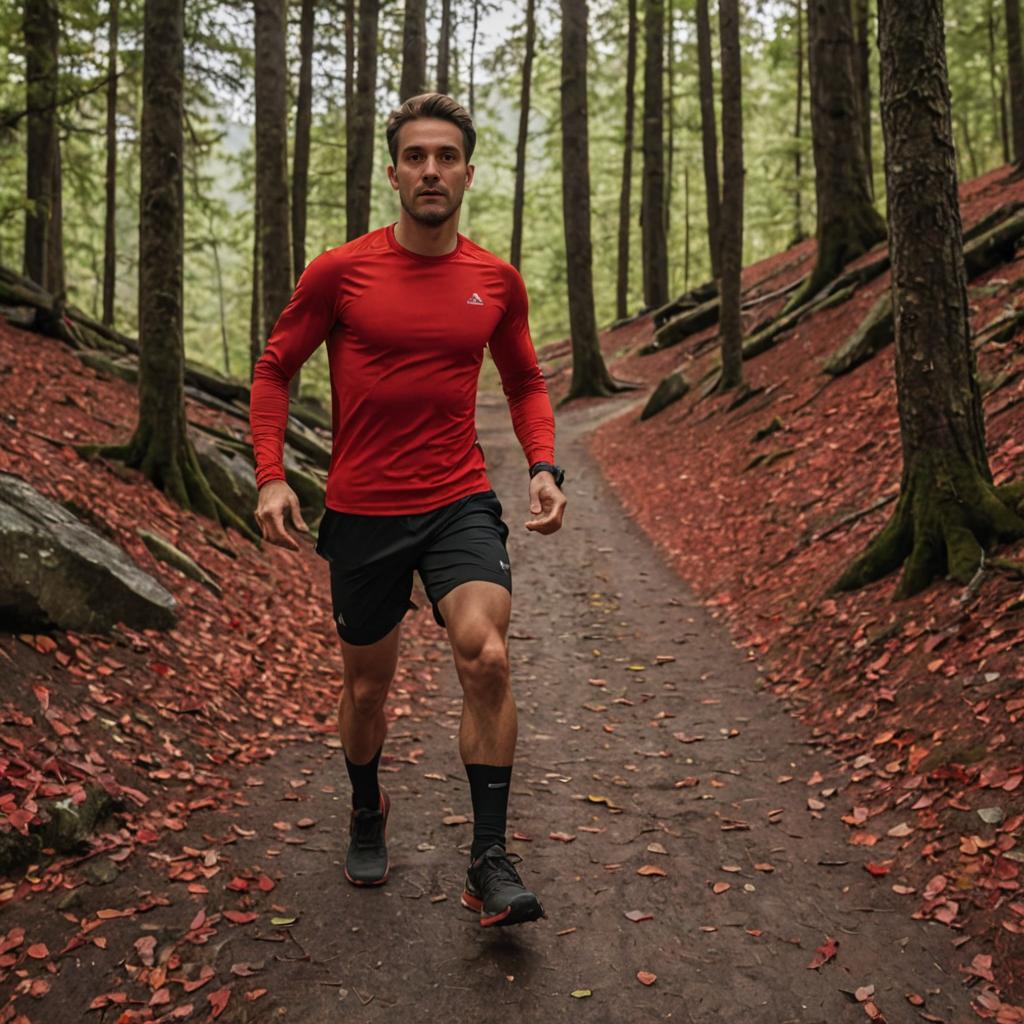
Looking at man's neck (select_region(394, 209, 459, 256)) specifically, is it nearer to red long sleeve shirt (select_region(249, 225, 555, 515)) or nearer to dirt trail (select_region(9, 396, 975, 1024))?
red long sleeve shirt (select_region(249, 225, 555, 515))

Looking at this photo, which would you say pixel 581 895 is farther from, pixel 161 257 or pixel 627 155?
pixel 627 155

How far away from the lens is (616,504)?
13.0 m

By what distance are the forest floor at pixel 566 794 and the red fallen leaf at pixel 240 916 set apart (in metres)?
0.02

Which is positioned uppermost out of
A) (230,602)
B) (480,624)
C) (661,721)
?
(480,624)

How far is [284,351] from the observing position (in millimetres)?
3633

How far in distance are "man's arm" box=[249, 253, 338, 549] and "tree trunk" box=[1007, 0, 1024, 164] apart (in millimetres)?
17784

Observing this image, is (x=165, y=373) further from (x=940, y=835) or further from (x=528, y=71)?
(x=528, y=71)

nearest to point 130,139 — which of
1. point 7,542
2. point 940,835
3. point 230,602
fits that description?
point 230,602

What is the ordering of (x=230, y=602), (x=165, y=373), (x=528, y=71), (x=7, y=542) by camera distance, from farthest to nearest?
(x=528, y=71) → (x=165, y=373) → (x=230, y=602) → (x=7, y=542)

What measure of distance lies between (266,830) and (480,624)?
5.98 ft

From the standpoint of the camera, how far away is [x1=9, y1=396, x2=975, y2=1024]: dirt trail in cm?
309

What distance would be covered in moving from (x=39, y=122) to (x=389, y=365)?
13.2 m

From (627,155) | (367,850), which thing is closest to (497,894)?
(367,850)

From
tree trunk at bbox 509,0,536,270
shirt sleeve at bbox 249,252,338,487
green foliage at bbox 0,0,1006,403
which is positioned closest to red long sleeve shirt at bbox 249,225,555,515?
shirt sleeve at bbox 249,252,338,487
